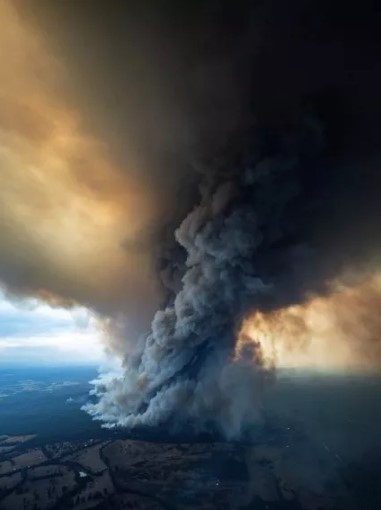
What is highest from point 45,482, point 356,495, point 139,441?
point 139,441

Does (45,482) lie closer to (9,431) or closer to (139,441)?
(139,441)

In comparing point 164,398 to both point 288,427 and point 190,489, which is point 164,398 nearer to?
point 190,489

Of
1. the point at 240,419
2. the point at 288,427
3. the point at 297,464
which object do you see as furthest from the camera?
the point at 288,427

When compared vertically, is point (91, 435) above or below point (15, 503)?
above

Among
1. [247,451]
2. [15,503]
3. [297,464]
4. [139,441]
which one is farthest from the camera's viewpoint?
[139,441]

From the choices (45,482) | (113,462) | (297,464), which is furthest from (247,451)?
(45,482)

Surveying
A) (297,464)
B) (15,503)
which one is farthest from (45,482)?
(297,464)

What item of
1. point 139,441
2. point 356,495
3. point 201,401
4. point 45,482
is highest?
point 201,401

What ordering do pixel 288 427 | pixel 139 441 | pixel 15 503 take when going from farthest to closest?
pixel 288 427 < pixel 139 441 < pixel 15 503

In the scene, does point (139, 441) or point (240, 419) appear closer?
point (139, 441)
